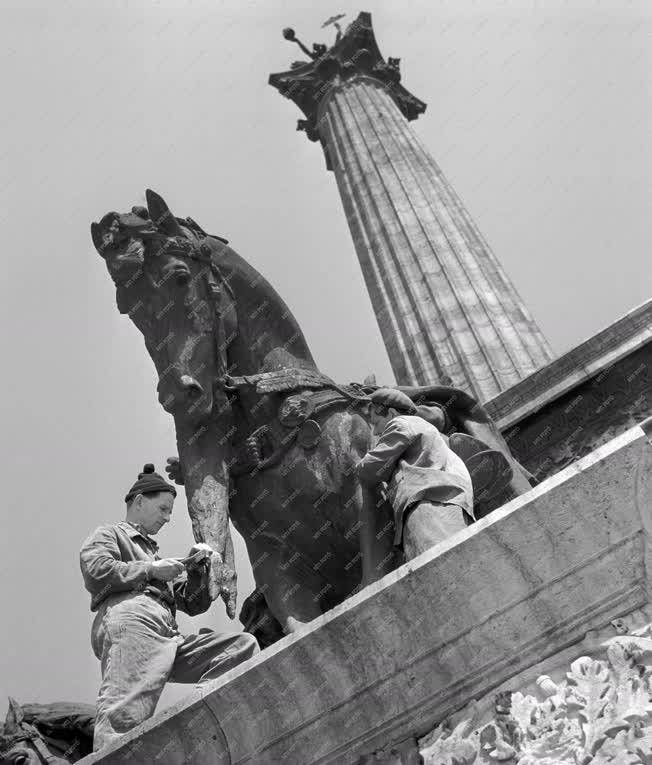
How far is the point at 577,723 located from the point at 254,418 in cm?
376

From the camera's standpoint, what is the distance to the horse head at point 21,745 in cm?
679

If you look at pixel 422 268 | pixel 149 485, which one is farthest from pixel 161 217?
pixel 422 268

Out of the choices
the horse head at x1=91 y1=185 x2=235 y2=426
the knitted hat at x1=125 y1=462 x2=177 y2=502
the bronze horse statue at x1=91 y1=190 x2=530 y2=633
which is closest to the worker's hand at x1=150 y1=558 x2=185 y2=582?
the bronze horse statue at x1=91 y1=190 x2=530 y2=633

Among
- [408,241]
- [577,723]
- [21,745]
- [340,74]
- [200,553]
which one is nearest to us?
[577,723]

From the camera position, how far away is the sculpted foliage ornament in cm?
376

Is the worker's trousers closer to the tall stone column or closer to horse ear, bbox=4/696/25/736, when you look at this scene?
horse ear, bbox=4/696/25/736

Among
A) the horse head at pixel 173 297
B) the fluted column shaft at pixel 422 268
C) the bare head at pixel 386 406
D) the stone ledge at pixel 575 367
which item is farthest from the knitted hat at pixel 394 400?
the fluted column shaft at pixel 422 268

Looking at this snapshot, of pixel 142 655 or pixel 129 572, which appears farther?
pixel 129 572

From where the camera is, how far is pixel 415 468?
18.8ft

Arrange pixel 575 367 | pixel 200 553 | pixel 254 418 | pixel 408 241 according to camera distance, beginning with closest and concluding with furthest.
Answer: pixel 200 553 → pixel 254 418 → pixel 575 367 → pixel 408 241

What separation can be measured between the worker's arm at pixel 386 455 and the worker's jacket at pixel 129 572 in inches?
40.7

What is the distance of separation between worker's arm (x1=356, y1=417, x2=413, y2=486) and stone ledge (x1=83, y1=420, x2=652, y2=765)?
1.35 m

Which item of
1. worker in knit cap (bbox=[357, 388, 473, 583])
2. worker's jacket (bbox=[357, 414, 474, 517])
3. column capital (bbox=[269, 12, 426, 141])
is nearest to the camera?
worker in knit cap (bbox=[357, 388, 473, 583])

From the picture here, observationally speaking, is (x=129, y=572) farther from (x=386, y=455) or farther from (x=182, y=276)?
(x=182, y=276)
